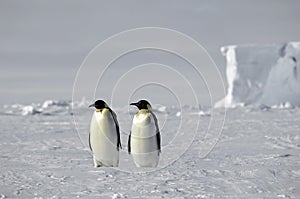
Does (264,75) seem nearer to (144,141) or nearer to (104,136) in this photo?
(144,141)

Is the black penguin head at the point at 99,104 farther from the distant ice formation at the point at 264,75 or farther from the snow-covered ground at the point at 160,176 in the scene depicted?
the distant ice formation at the point at 264,75

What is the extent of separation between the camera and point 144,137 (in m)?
5.04

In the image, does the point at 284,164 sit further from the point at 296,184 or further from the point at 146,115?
the point at 146,115

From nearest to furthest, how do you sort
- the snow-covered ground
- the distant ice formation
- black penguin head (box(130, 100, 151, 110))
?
1. the snow-covered ground
2. black penguin head (box(130, 100, 151, 110))
3. the distant ice formation

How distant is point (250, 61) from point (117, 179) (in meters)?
28.4

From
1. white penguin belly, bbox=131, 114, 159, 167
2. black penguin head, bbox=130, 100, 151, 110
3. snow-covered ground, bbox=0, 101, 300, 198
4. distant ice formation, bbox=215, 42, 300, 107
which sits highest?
distant ice formation, bbox=215, 42, 300, 107

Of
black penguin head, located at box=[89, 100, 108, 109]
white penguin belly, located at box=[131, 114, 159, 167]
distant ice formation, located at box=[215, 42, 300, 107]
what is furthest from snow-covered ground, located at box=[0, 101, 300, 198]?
distant ice formation, located at box=[215, 42, 300, 107]

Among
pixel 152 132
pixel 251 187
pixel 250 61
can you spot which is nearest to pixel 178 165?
pixel 152 132

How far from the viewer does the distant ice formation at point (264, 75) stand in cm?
2978

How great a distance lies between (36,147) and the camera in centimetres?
815

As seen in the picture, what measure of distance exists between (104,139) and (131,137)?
0.33 metres

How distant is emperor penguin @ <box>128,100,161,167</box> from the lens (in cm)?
497

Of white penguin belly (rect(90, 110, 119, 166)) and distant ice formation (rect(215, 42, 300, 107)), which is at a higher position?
distant ice formation (rect(215, 42, 300, 107))

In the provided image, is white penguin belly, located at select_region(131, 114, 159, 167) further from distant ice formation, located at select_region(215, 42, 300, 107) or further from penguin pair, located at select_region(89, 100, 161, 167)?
distant ice formation, located at select_region(215, 42, 300, 107)
